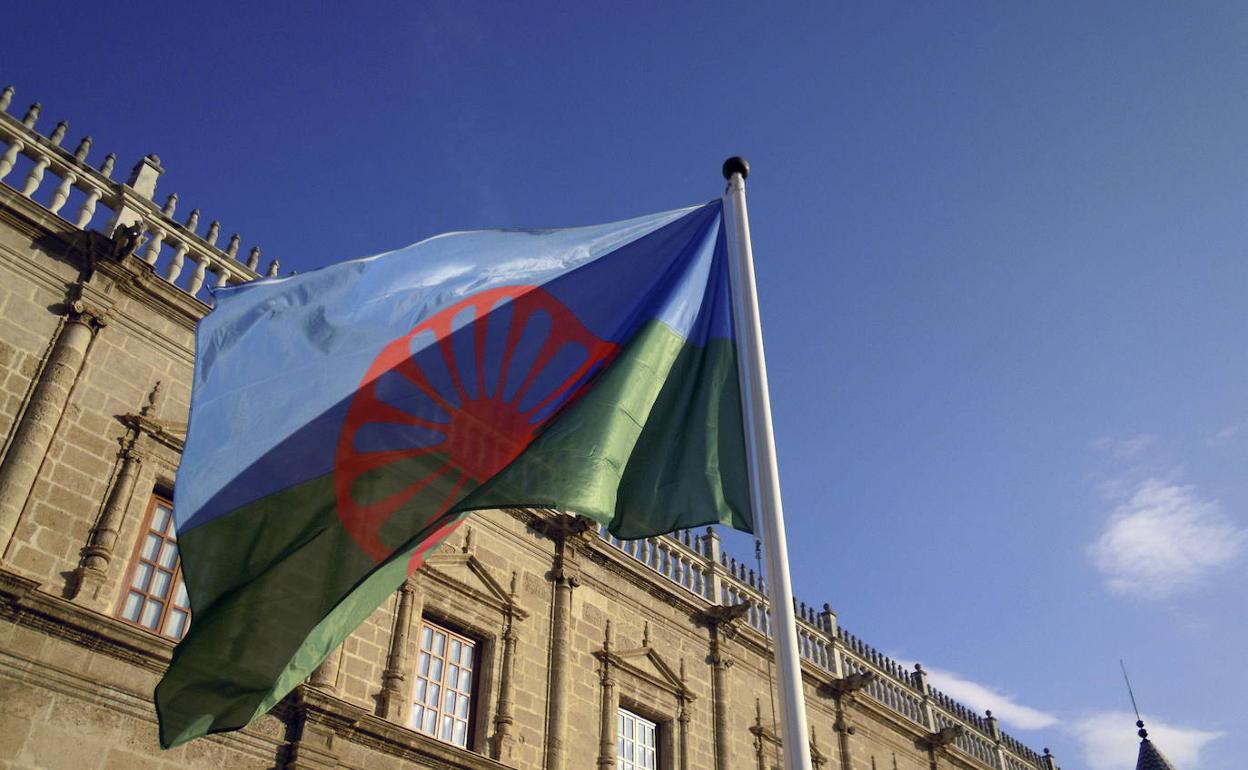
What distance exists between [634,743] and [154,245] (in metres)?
10.3

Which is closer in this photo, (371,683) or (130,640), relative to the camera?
(130,640)

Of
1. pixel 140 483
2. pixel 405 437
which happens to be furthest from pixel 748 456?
pixel 140 483

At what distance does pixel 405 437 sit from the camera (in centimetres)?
637

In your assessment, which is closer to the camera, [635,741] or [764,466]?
[764,466]

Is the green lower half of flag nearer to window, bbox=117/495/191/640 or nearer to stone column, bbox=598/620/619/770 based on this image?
window, bbox=117/495/191/640

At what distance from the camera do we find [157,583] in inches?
438

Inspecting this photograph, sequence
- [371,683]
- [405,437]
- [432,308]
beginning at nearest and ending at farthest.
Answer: [405,437], [432,308], [371,683]

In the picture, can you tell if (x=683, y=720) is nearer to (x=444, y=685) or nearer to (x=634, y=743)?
(x=634, y=743)

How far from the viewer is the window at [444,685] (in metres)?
12.9

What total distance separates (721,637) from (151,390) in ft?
35.4

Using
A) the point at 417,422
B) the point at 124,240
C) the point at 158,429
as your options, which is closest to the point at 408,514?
the point at 417,422

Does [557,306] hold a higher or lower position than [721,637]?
lower

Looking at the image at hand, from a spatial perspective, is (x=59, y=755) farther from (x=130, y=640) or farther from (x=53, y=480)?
(x=53, y=480)

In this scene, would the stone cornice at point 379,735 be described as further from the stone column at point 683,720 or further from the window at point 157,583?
the stone column at point 683,720
